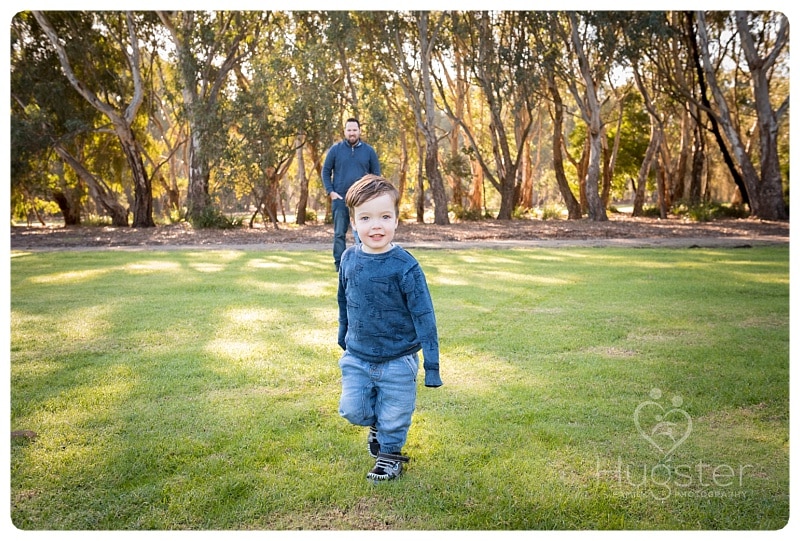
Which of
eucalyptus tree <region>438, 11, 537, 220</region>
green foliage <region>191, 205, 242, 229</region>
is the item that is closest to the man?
green foliage <region>191, 205, 242, 229</region>

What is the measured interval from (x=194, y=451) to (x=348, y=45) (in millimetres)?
18417

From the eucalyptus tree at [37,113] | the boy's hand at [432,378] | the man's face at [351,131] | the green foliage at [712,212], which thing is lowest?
the boy's hand at [432,378]

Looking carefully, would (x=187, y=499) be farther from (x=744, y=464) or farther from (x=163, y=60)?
(x=163, y=60)

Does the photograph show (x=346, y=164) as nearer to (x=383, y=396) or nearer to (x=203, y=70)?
(x=383, y=396)

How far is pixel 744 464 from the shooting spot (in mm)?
3033

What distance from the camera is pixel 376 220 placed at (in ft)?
9.87

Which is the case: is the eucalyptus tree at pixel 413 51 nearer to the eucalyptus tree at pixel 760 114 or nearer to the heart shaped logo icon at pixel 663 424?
the eucalyptus tree at pixel 760 114

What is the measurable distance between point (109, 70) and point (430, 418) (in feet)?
74.7

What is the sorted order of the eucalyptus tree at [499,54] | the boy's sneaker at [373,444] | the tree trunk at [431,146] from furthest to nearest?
1. the eucalyptus tree at [499,54]
2. the tree trunk at [431,146]
3. the boy's sneaker at [373,444]

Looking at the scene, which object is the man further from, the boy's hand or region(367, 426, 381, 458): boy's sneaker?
the boy's hand

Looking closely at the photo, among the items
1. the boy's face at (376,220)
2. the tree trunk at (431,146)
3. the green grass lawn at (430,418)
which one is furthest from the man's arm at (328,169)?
the tree trunk at (431,146)

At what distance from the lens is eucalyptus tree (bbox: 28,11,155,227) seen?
1961cm

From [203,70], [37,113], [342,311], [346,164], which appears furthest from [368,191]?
[37,113]

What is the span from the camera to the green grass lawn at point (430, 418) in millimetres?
2678
